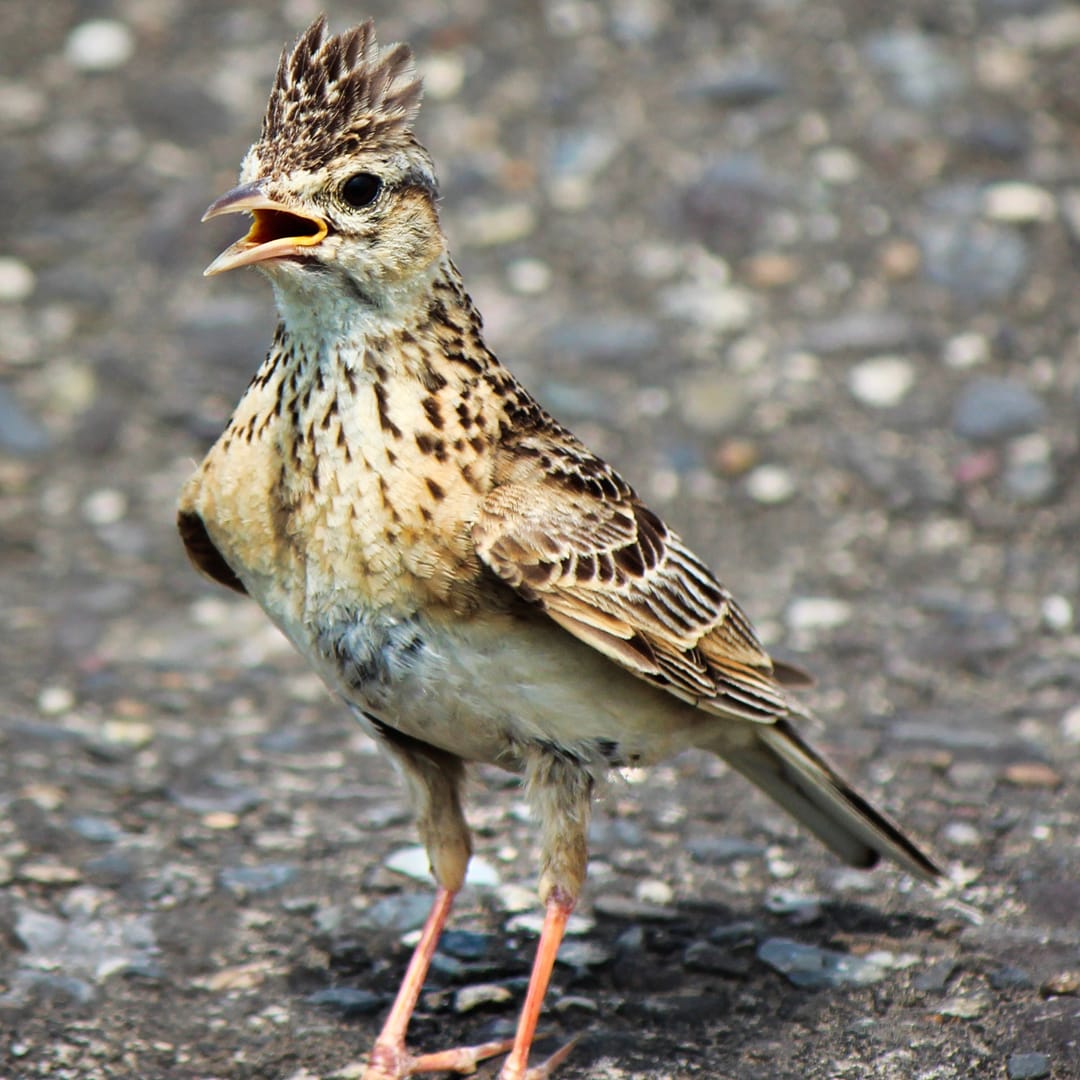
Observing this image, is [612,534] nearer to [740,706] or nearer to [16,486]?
[740,706]

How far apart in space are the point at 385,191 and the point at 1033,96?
7.05 m

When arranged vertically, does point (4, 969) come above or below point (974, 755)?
below

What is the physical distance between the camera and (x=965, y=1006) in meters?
5.67

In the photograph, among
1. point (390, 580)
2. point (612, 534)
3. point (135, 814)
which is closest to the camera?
point (390, 580)

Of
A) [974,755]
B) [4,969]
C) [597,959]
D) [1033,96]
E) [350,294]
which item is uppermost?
[1033,96]

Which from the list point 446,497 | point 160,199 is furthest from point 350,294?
point 160,199

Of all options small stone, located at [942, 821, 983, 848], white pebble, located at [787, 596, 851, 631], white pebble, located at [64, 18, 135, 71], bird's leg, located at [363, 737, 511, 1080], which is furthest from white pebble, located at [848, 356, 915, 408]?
white pebble, located at [64, 18, 135, 71]

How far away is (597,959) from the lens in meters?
6.09

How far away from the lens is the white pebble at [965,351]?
31.9ft

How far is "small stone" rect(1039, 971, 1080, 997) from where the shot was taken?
5672 mm

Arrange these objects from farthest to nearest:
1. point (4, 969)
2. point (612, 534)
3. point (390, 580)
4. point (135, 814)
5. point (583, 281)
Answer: point (583, 281) < point (135, 814) < point (4, 969) < point (612, 534) < point (390, 580)

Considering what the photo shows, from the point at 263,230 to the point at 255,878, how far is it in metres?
2.71

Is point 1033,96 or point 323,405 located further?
point 1033,96

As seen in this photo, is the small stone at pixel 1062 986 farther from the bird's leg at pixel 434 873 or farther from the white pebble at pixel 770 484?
the white pebble at pixel 770 484
